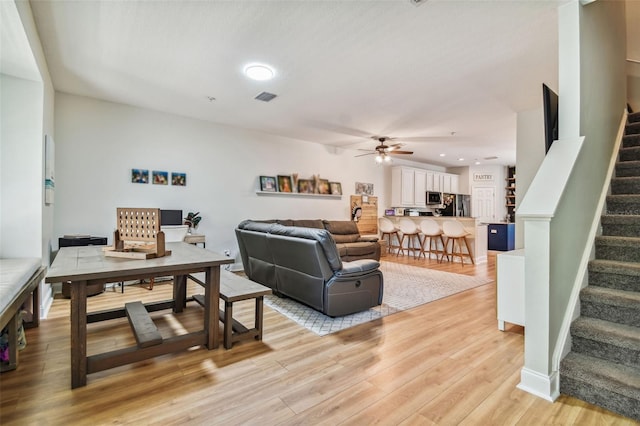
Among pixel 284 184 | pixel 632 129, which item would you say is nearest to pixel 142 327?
pixel 284 184

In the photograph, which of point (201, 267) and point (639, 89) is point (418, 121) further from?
point (201, 267)

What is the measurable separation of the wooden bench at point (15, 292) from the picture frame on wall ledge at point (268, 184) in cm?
351

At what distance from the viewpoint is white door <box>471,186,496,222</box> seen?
32.4 feet

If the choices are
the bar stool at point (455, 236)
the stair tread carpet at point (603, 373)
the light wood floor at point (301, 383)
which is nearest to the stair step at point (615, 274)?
the stair tread carpet at point (603, 373)

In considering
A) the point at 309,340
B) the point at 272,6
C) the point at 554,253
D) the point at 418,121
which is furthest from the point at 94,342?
the point at 418,121

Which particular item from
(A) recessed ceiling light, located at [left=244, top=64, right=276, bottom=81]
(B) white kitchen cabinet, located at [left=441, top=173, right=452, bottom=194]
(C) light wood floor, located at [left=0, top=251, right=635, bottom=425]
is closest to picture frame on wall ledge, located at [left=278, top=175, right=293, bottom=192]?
(A) recessed ceiling light, located at [left=244, top=64, right=276, bottom=81]

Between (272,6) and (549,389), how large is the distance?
3.11 metres

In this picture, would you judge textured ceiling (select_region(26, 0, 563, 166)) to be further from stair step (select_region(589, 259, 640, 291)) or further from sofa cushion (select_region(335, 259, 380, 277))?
sofa cushion (select_region(335, 259, 380, 277))

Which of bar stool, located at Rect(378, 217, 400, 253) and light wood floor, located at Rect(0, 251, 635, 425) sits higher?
bar stool, located at Rect(378, 217, 400, 253)

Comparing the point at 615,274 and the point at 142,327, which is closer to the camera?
the point at 615,274

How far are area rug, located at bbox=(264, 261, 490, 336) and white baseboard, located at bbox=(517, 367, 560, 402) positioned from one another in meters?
1.42

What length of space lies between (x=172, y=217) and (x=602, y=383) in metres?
4.99

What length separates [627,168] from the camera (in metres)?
2.99

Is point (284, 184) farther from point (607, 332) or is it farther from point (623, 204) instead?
point (607, 332)
